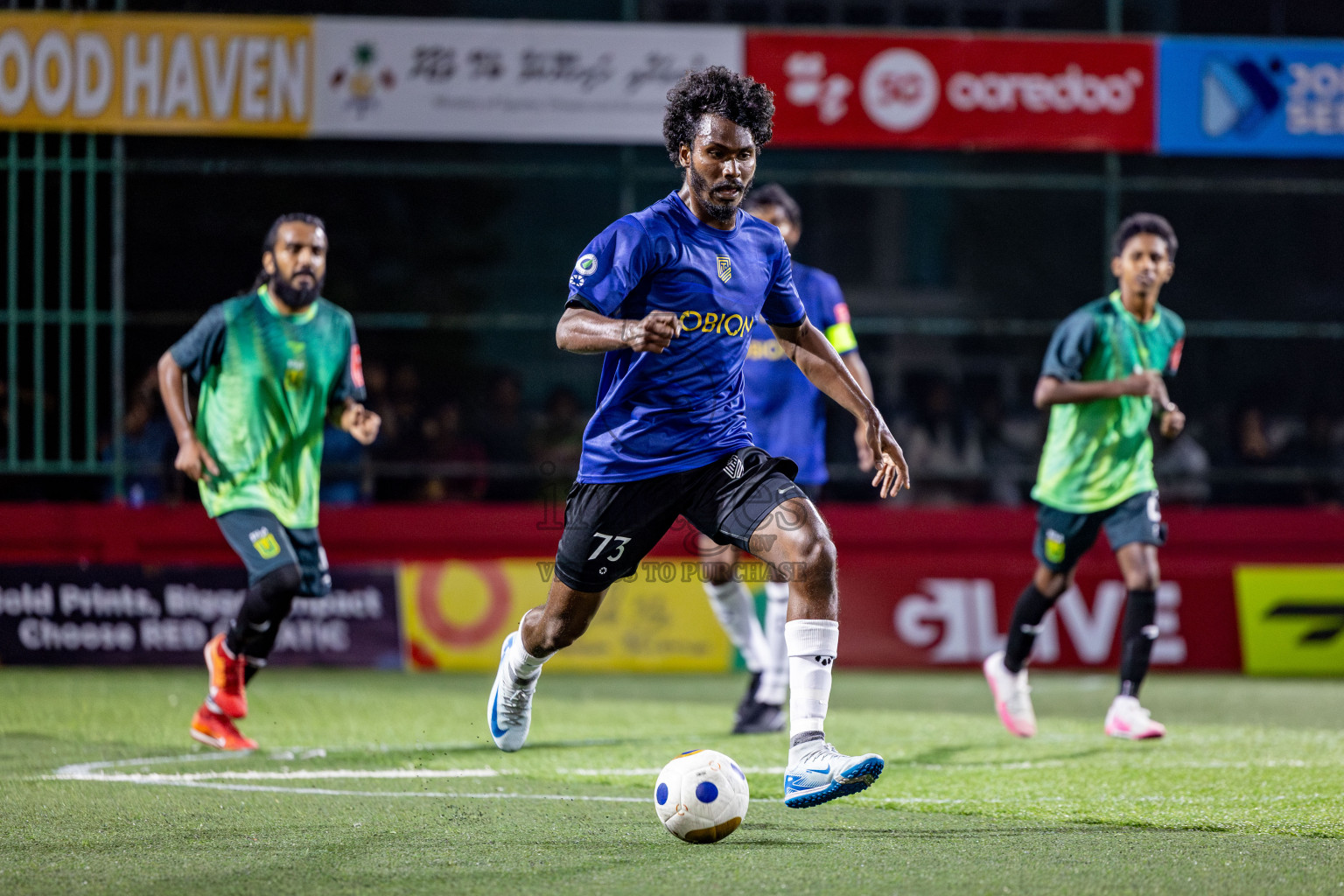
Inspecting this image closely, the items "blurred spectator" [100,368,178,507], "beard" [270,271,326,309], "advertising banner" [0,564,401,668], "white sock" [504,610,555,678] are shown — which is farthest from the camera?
"blurred spectator" [100,368,178,507]

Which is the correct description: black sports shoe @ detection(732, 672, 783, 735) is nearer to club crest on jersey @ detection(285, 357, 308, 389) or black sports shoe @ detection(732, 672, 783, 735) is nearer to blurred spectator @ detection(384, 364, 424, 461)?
club crest on jersey @ detection(285, 357, 308, 389)

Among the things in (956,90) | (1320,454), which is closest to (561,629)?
(956,90)

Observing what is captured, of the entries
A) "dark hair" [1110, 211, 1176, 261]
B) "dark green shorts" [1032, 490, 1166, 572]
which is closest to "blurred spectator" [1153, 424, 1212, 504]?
"dark hair" [1110, 211, 1176, 261]

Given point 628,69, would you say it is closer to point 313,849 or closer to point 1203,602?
point 1203,602

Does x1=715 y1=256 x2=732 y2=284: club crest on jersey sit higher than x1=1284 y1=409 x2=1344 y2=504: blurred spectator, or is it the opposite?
x1=715 y1=256 x2=732 y2=284: club crest on jersey

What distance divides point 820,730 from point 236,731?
134 inches

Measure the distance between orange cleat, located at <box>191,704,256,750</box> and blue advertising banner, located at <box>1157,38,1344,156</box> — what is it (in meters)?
9.75

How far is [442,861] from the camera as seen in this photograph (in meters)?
4.51

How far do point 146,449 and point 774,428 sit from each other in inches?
269

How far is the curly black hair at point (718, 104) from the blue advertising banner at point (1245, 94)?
9186 mm

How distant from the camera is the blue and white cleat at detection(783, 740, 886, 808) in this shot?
4.64 m

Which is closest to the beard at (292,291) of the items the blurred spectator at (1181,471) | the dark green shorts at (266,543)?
the dark green shorts at (266,543)

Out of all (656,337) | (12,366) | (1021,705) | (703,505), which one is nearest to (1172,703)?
(1021,705)

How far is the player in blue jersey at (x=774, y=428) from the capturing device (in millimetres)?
7934
